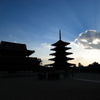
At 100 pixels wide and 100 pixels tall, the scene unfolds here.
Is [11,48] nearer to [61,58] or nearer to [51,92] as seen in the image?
[61,58]

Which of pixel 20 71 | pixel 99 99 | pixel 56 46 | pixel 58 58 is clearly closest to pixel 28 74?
pixel 20 71

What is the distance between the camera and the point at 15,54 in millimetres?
30172

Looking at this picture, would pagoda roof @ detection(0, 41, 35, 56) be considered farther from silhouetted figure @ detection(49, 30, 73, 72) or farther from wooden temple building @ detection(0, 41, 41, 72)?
silhouetted figure @ detection(49, 30, 73, 72)

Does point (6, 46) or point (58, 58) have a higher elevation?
point (6, 46)

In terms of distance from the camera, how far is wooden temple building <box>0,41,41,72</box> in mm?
27013

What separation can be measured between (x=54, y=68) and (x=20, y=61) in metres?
17.7

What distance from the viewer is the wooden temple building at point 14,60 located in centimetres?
2701

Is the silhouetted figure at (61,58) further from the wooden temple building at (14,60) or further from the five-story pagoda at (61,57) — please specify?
the wooden temple building at (14,60)

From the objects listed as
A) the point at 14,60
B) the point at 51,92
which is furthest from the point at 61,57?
the point at 51,92

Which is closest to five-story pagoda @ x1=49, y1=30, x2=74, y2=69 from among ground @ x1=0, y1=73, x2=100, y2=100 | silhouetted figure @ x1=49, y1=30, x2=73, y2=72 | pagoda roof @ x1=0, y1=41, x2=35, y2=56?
silhouetted figure @ x1=49, y1=30, x2=73, y2=72

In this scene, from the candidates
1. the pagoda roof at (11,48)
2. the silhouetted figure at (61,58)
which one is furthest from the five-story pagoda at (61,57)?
the pagoda roof at (11,48)

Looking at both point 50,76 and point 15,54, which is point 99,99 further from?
point 15,54

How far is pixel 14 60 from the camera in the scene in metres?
28.1

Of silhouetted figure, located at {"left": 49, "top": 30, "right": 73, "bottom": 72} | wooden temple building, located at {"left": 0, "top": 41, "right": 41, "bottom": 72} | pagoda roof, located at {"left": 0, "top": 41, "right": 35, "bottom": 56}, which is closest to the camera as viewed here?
wooden temple building, located at {"left": 0, "top": 41, "right": 41, "bottom": 72}
